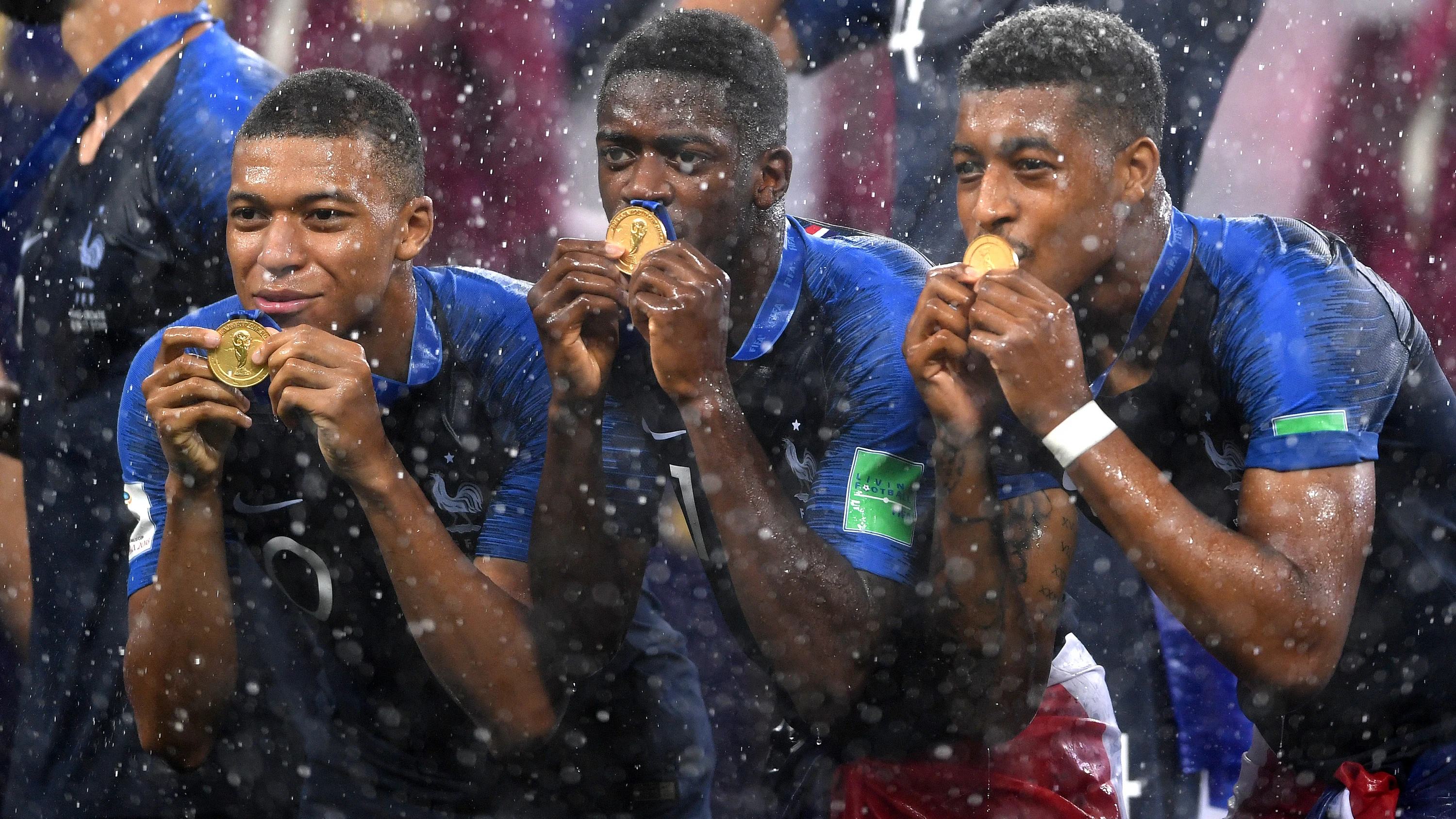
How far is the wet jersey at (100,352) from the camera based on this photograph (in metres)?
2.08

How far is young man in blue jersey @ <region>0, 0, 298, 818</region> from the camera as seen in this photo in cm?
208

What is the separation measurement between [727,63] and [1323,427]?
88 cm

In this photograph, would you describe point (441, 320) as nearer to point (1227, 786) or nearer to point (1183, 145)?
point (1183, 145)

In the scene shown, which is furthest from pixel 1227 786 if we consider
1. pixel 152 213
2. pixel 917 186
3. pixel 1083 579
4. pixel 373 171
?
pixel 152 213

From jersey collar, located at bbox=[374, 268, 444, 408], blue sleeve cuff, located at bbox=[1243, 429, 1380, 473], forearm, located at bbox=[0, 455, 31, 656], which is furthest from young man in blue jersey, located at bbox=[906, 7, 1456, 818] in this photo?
forearm, located at bbox=[0, 455, 31, 656]

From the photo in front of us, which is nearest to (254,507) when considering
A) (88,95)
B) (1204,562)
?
(88,95)

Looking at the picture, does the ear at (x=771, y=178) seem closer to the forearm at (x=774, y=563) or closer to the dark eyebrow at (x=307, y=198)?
the forearm at (x=774, y=563)

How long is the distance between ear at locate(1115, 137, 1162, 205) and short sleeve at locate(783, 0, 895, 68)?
0.45m

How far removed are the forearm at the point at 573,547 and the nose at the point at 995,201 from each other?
53 centimetres

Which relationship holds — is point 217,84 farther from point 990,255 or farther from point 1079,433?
point 1079,433

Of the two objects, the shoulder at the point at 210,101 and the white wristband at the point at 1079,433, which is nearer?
the white wristband at the point at 1079,433

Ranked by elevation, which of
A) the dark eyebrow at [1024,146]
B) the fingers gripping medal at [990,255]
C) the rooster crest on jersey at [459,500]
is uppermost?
the dark eyebrow at [1024,146]

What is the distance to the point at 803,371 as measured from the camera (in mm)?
1802

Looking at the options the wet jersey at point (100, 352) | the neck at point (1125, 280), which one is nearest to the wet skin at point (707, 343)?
the neck at point (1125, 280)
